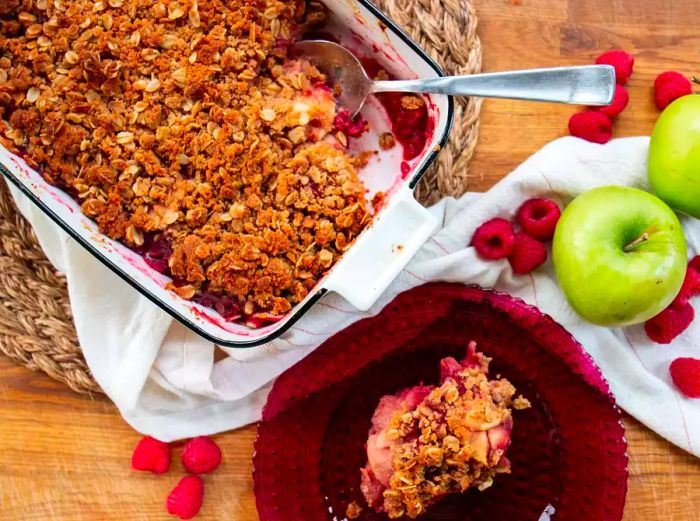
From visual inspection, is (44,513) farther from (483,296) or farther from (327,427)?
(483,296)

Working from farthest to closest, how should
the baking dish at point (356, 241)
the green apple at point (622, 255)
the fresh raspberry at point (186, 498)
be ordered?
1. the fresh raspberry at point (186, 498)
2. the green apple at point (622, 255)
3. the baking dish at point (356, 241)

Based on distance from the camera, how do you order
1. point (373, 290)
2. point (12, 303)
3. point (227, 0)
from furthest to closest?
1. point (12, 303)
2. point (227, 0)
3. point (373, 290)

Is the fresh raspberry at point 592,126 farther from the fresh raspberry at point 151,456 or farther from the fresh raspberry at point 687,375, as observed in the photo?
the fresh raspberry at point 151,456

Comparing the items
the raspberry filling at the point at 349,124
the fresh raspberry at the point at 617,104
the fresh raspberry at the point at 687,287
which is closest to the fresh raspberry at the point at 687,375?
the fresh raspberry at the point at 687,287

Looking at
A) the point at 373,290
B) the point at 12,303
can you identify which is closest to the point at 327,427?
the point at 373,290

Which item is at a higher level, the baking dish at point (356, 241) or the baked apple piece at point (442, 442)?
the baking dish at point (356, 241)

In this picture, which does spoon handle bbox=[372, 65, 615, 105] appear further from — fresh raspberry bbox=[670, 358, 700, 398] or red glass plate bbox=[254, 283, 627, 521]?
fresh raspberry bbox=[670, 358, 700, 398]
